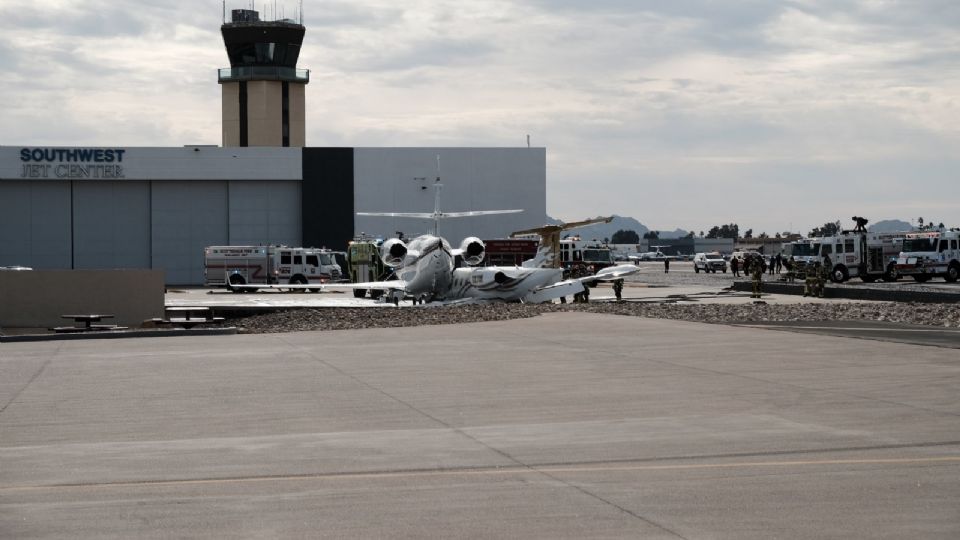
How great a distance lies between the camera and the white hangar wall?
8425 centimetres

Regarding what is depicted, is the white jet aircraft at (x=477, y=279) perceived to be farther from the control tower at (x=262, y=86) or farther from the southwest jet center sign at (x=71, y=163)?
→ the control tower at (x=262, y=86)

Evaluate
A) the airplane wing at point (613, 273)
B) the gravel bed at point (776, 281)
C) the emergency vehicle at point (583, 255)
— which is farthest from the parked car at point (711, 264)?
the airplane wing at point (613, 273)

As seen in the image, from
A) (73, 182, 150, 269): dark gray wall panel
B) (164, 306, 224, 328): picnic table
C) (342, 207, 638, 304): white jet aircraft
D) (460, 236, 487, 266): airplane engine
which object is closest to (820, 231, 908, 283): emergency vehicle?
(342, 207, 638, 304): white jet aircraft

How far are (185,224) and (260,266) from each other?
56.4 ft

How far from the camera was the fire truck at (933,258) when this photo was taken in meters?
63.8

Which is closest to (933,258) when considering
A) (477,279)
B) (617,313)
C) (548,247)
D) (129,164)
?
(548,247)

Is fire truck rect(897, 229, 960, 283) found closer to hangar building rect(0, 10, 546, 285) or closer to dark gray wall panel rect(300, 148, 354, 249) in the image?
hangar building rect(0, 10, 546, 285)

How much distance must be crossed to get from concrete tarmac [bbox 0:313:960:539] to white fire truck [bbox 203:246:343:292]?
150 feet

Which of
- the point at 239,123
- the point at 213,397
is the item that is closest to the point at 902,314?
the point at 213,397

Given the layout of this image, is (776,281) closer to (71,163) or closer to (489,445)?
(71,163)

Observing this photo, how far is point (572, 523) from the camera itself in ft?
26.6

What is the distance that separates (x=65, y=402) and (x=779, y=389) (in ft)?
30.9

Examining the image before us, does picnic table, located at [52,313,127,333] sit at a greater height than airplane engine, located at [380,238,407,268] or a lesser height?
lesser

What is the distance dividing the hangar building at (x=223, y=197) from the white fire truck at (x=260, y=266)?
14533 mm
